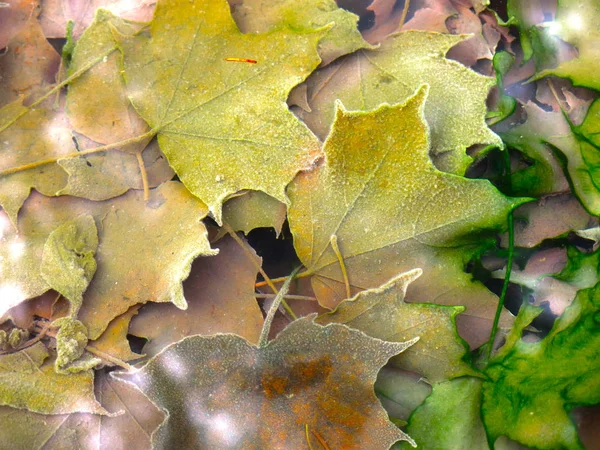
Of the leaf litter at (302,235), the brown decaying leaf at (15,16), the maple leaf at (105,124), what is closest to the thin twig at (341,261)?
the leaf litter at (302,235)

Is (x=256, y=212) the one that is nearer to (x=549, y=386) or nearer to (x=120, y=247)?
(x=120, y=247)

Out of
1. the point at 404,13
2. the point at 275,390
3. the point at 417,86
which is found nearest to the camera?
the point at 275,390

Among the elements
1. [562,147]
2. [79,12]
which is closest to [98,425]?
[79,12]

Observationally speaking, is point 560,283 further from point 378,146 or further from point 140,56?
point 140,56

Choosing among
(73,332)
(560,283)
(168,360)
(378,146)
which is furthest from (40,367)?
(560,283)

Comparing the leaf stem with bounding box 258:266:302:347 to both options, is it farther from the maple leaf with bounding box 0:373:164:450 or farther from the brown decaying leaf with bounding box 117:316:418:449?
the maple leaf with bounding box 0:373:164:450
